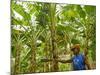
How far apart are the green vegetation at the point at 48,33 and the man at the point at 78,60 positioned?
0.14 ft

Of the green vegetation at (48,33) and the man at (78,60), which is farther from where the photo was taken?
the man at (78,60)

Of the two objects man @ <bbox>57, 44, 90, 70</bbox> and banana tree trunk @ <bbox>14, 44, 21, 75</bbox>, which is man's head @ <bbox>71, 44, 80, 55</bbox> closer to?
man @ <bbox>57, 44, 90, 70</bbox>

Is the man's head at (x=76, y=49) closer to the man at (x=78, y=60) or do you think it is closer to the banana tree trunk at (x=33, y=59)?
the man at (x=78, y=60)

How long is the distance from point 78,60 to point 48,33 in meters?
0.39

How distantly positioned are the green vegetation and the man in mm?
42

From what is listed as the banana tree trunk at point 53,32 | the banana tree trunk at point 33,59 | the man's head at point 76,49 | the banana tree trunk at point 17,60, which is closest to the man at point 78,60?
the man's head at point 76,49

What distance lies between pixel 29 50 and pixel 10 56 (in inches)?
6.7

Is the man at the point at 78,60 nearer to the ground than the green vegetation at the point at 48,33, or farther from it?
nearer to the ground

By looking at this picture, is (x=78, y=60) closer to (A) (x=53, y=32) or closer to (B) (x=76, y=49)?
(B) (x=76, y=49)

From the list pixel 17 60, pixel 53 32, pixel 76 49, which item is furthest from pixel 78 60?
pixel 17 60

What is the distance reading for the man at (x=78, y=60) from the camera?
6.59ft

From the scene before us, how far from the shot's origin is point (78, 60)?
2.03 metres

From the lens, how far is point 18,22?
1837mm
